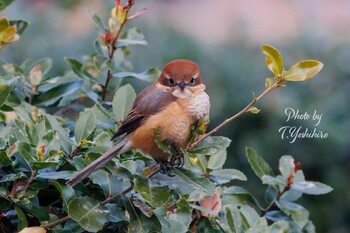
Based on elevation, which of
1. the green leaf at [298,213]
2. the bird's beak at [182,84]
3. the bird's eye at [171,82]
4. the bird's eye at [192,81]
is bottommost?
the green leaf at [298,213]

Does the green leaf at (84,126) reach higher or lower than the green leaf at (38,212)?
higher

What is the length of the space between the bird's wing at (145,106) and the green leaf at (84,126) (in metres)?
0.17

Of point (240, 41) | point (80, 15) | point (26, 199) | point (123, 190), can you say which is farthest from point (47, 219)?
point (80, 15)

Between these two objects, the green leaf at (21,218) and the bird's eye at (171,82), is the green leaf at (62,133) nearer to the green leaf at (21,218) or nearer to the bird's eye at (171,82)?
the green leaf at (21,218)

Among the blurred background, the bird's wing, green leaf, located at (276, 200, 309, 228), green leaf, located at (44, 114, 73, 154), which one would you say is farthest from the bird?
the blurred background

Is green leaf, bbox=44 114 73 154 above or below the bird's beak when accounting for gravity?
above

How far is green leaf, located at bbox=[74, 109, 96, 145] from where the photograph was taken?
7.41 ft

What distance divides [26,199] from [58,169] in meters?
0.18

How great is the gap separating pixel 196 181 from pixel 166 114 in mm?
412

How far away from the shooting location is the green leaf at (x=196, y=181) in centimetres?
214

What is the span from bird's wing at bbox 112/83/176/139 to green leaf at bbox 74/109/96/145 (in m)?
0.17

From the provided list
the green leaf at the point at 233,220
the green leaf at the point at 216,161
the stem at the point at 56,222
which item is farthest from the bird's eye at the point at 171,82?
the stem at the point at 56,222

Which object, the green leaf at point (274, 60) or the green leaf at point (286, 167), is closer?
the green leaf at point (274, 60)

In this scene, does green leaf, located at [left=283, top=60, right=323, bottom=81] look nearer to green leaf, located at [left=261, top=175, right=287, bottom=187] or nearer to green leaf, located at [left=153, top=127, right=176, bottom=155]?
green leaf, located at [left=153, top=127, right=176, bottom=155]
